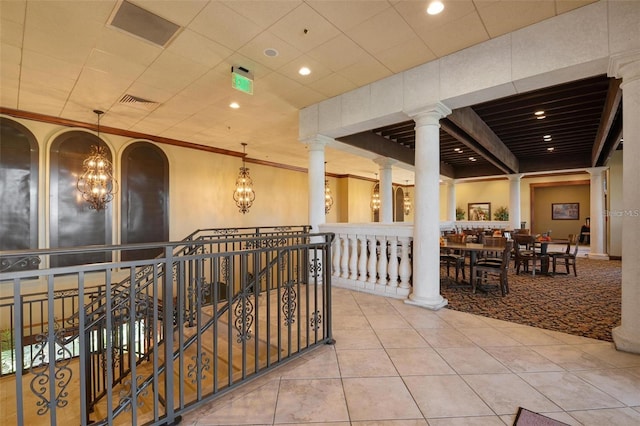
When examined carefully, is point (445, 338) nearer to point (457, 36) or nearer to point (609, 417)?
point (609, 417)

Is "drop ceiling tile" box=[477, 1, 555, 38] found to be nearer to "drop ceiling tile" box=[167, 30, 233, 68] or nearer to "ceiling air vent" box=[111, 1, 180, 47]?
"drop ceiling tile" box=[167, 30, 233, 68]

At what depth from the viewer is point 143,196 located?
6820 millimetres

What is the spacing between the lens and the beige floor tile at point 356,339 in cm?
290

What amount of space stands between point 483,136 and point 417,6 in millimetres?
3882

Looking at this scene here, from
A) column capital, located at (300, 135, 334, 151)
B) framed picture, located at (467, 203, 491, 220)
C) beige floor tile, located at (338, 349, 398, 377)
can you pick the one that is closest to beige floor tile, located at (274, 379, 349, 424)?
beige floor tile, located at (338, 349, 398, 377)

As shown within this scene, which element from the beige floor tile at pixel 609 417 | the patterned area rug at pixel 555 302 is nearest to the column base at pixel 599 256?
the patterned area rug at pixel 555 302

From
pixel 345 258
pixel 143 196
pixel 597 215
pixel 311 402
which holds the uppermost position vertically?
pixel 143 196

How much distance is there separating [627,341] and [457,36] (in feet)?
11.3

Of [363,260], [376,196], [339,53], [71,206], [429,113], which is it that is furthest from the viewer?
[376,196]

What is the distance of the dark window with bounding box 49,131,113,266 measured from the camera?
5.69 metres

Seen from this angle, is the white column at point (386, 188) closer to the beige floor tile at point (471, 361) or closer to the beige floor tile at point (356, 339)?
the beige floor tile at point (356, 339)

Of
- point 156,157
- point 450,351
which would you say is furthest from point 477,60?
point 156,157

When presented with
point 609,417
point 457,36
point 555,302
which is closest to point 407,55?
point 457,36

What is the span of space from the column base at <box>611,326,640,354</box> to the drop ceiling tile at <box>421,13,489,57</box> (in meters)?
3.28
